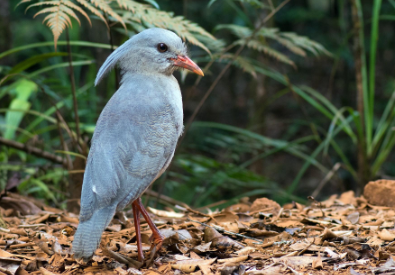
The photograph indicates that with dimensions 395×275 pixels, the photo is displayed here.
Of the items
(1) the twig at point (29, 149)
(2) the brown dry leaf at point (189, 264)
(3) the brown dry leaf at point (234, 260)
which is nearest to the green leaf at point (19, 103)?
(1) the twig at point (29, 149)

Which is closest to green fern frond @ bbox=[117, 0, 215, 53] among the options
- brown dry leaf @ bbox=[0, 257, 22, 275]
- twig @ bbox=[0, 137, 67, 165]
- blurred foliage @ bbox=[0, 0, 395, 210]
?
blurred foliage @ bbox=[0, 0, 395, 210]

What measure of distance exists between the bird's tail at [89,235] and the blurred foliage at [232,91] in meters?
1.20

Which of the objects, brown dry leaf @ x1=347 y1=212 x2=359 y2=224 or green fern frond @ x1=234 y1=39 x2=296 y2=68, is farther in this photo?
green fern frond @ x1=234 y1=39 x2=296 y2=68

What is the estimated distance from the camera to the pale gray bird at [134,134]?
2.54m

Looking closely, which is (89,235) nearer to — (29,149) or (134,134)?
(134,134)

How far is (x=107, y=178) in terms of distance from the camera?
261 cm

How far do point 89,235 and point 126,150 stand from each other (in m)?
0.54

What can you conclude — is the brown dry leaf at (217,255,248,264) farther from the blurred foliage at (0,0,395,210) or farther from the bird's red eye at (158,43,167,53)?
the blurred foliage at (0,0,395,210)

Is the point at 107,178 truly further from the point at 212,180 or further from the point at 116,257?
the point at 212,180

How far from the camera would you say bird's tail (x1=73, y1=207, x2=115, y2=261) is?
94.8 inches

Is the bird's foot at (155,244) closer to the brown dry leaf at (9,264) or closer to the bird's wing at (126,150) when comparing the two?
the bird's wing at (126,150)

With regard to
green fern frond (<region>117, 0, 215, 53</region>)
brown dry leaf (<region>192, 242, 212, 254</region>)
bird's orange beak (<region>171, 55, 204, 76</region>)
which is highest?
green fern frond (<region>117, 0, 215, 53</region>)

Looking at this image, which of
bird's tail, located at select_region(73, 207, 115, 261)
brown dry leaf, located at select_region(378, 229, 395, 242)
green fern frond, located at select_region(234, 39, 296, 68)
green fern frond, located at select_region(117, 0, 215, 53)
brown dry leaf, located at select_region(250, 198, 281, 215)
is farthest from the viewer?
green fern frond, located at select_region(234, 39, 296, 68)

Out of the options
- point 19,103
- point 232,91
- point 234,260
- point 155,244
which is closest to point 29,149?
point 19,103
